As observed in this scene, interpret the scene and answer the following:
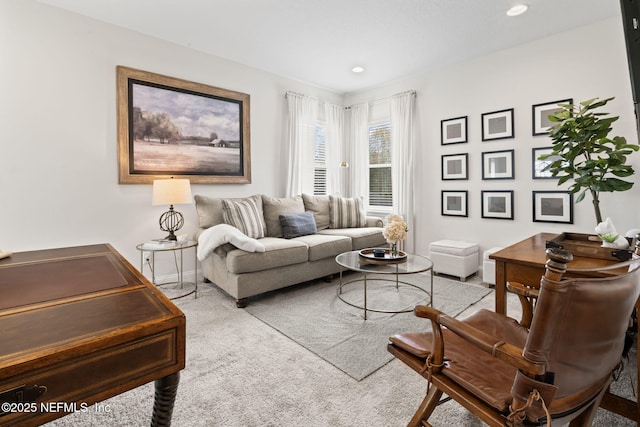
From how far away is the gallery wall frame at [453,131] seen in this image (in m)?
A: 4.10

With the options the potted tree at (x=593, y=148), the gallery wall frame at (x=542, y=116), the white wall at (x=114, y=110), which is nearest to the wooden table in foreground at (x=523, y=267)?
the potted tree at (x=593, y=148)

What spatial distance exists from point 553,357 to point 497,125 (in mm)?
3642

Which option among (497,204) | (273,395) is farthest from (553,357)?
(497,204)

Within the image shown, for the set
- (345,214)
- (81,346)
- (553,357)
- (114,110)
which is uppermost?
(114,110)

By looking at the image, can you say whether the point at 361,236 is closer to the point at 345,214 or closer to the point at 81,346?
the point at 345,214

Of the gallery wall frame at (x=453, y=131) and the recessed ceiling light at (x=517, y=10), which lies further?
the gallery wall frame at (x=453, y=131)

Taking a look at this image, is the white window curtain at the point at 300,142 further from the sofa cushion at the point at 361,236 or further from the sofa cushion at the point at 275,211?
the sofa cushion at the point at 361,236

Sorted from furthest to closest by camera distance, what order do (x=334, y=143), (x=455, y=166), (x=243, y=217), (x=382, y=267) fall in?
(x=334, y=143)
(x=455, y=166)
(x=243, y=217)
(x=382, y=267)

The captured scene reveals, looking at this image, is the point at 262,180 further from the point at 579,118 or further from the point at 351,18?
the point at 579,118

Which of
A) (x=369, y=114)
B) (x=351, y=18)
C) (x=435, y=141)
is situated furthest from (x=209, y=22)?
(x=435, y=141)

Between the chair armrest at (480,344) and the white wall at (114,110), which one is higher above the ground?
the white wall at (114,110)

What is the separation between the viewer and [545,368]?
842 millimetres

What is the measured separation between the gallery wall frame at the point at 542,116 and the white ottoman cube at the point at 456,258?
1.47 metres

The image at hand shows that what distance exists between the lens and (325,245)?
11.4 feet
